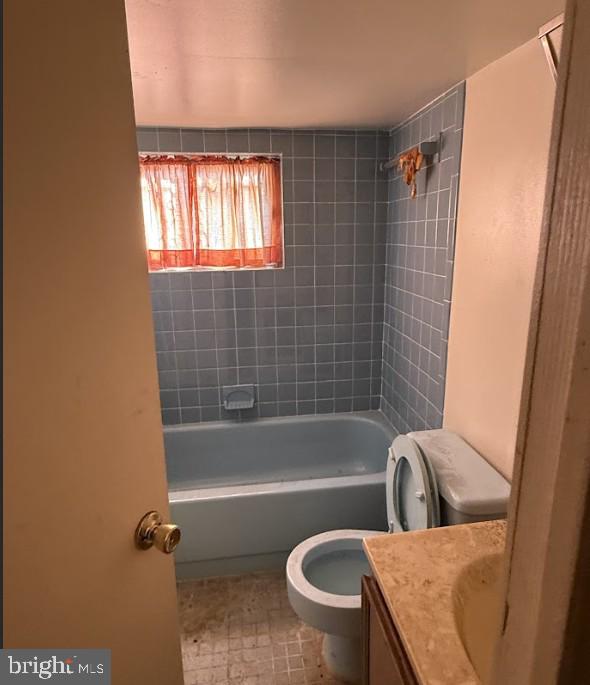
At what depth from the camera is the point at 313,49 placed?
1.39 metres

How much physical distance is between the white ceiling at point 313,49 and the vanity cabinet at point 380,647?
1484 mm

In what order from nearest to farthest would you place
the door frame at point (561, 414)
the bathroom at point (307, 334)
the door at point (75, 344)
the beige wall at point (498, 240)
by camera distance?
the door frame at point (561, 414)
the door at point (75, 344)
the bathroom at point (307, 334)
the beige wall at point (498, 240)

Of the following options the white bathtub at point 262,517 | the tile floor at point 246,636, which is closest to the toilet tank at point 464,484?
the white bathtub at point 262,517

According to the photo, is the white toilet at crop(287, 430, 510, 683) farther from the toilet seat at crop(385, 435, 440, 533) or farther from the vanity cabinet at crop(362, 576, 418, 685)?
the vanity cabinet at crop(362, 576, 418, 685)

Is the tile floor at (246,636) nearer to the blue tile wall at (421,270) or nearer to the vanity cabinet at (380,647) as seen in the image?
the vanity cabinet at (380,647)

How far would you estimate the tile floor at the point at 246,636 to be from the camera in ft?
5.67

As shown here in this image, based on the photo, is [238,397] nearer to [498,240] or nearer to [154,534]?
[498,240]

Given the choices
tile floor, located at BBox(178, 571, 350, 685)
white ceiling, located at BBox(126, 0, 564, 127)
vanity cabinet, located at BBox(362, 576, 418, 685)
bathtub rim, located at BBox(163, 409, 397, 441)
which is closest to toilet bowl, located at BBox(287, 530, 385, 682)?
tile floor, located at BBox(178, 571, 350, 685)

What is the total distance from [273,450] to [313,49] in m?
2.30

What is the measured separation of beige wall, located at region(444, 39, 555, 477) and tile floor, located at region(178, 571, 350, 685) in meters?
1.13

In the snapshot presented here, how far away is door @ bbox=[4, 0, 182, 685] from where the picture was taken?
0.50 metres

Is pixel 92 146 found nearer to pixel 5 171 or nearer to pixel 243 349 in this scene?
pixel 5 171

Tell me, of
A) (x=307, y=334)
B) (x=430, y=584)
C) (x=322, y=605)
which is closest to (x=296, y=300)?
(x=307, y=334)

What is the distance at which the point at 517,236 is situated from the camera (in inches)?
56.3
